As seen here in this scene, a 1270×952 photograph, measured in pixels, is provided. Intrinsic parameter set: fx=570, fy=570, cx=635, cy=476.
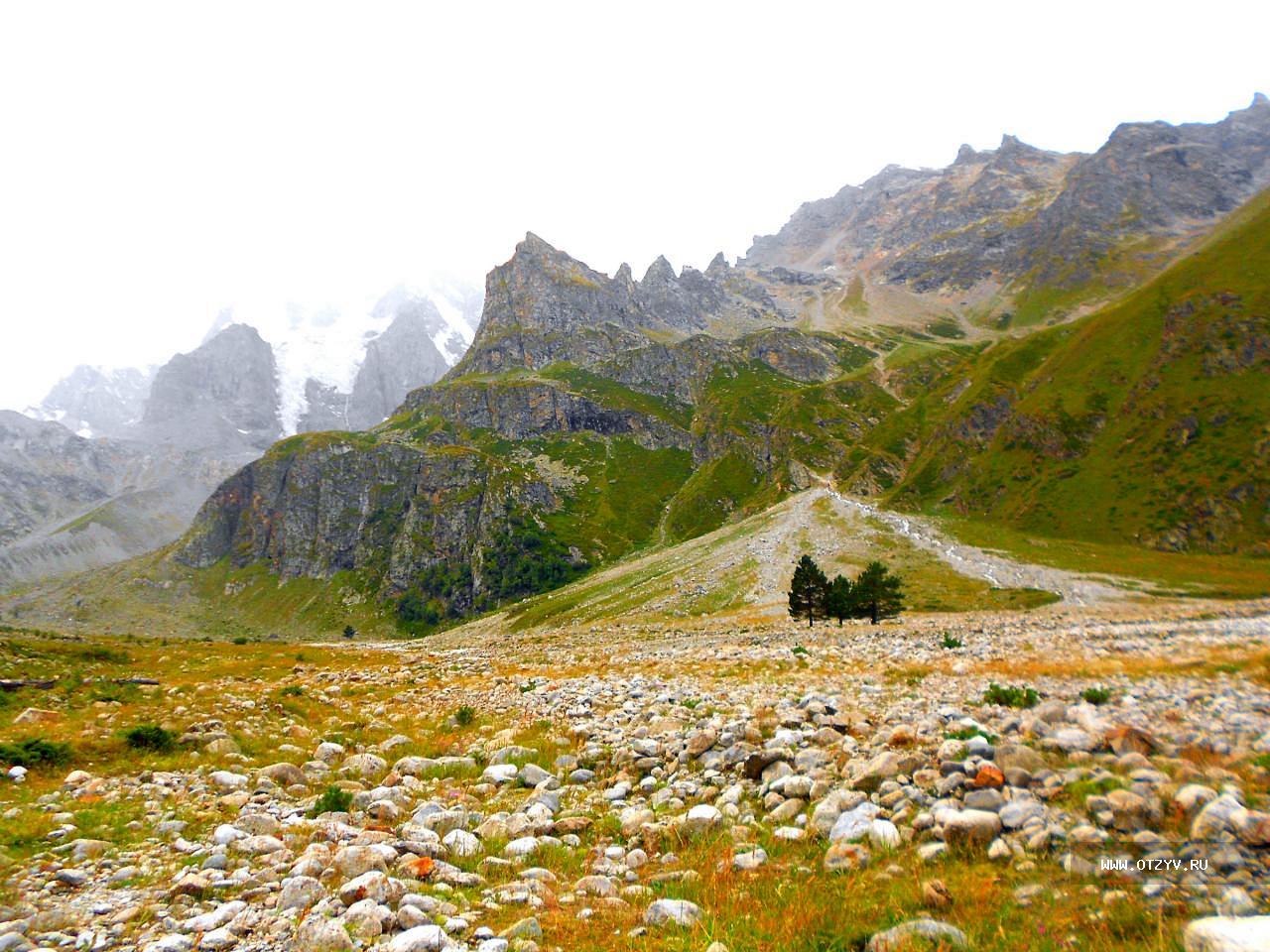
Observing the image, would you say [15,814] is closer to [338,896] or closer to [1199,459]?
[338,896]

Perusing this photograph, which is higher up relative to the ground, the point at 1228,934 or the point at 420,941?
the point at 1228,934

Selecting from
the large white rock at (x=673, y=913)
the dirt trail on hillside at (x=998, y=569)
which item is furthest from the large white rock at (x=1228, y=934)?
the dirt trail on hillside at (x=998, y=569)

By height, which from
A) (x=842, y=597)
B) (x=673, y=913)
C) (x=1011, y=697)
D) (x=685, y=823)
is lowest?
(x=842, y=597)

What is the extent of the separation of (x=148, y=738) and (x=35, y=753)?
1.97 meters

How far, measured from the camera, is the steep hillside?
110 m

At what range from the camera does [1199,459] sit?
378 ft

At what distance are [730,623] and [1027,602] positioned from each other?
3898 cm

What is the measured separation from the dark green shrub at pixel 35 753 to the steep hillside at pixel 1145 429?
14568cm

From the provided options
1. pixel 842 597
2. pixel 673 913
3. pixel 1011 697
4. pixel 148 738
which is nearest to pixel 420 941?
pixel 673 913

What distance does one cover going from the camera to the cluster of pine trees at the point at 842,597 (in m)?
61.9

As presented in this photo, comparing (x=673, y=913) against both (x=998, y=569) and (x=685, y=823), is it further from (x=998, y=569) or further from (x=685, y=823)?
(x=998, y=569)

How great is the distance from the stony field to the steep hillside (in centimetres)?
12798

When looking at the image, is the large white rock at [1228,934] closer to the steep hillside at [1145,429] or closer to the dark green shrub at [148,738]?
the dark green shrub at [148,738]

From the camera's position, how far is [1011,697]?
13531mm
